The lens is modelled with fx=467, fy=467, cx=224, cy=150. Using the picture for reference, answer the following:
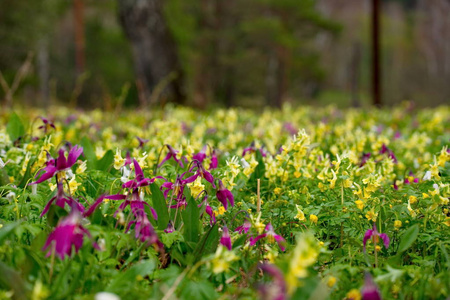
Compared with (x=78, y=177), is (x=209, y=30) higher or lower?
higher

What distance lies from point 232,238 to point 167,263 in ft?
1.17

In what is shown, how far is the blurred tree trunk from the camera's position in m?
10.6

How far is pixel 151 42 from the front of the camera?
1058 centimetres

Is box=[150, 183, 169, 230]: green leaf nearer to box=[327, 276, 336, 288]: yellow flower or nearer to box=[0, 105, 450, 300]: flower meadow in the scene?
box=[0, 105, 450, 300]: flower meadow

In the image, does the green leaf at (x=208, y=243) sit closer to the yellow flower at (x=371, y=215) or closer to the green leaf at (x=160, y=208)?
the green leaf at (x=160, y=208)

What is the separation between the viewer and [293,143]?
8.97 feet

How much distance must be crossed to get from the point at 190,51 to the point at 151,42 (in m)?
21.3

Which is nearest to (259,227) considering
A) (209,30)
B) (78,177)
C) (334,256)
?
(334,256)

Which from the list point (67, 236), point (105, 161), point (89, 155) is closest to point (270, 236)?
point (67, 236)

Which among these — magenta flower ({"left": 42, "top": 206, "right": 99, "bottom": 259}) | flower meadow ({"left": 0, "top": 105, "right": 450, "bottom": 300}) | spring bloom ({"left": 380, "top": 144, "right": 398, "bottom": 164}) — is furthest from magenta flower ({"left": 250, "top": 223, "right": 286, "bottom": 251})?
spring bloom ({"left": 380, "top": 144, "right": 398, "bottom": 164})

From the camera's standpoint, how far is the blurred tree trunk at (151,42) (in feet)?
34.6

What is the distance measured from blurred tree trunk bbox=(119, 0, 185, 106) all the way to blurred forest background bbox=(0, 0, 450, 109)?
0.02 meters

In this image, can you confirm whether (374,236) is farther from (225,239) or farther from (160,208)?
(160,208)

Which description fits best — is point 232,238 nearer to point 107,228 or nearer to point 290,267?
point 107,228
